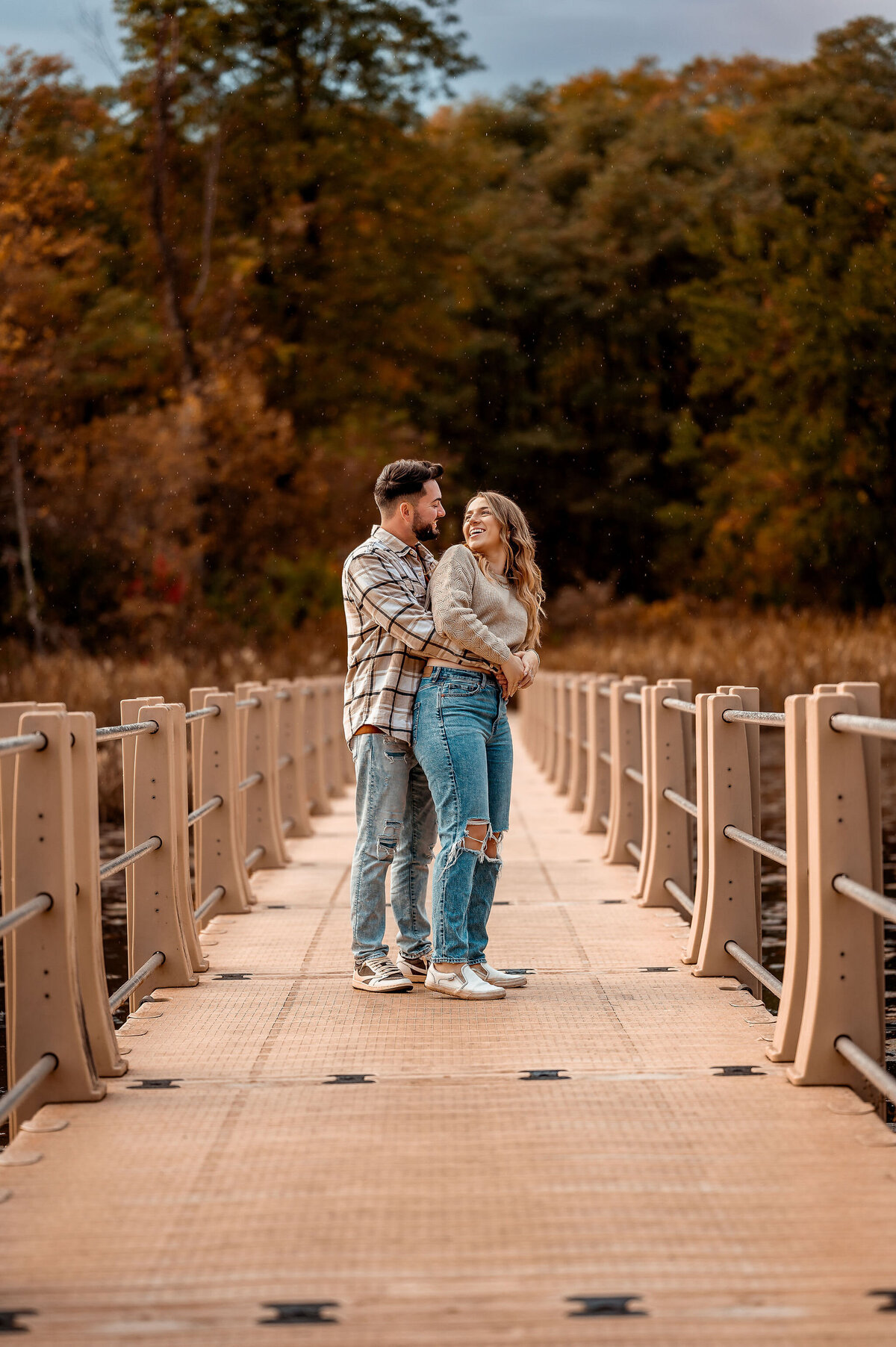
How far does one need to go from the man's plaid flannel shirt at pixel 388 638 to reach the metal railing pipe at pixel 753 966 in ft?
4.40

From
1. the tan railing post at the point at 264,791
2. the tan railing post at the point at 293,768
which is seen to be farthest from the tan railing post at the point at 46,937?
the tan railing post at the point at 293,768

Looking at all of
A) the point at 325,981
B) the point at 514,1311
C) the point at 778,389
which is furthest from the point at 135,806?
the point at 778,389

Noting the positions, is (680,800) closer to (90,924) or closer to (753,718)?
(753,718)

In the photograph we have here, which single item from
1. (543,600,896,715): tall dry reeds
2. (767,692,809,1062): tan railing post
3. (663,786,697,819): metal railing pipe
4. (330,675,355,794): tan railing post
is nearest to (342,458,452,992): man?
(663,786,697,819): metal railing pipe

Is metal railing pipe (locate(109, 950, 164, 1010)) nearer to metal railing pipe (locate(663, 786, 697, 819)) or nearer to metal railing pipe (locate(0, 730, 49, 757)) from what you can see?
metal railing pipe (locate(0, 730, 49, 757))

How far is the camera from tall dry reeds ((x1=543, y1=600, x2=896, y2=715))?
23.2m

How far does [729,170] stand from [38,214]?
23.0 m

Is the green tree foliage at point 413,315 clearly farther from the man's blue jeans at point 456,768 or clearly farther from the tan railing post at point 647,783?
the man's blue jeans at point 456,768

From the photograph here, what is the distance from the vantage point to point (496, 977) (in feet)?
18.5

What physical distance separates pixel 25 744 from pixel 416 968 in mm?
2397

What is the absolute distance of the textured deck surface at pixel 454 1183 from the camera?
113 inches

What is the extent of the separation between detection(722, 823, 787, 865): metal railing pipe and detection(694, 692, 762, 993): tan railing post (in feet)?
0.17

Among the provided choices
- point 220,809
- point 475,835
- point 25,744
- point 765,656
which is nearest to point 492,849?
point 475,835

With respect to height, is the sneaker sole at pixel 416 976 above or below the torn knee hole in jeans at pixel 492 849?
below
